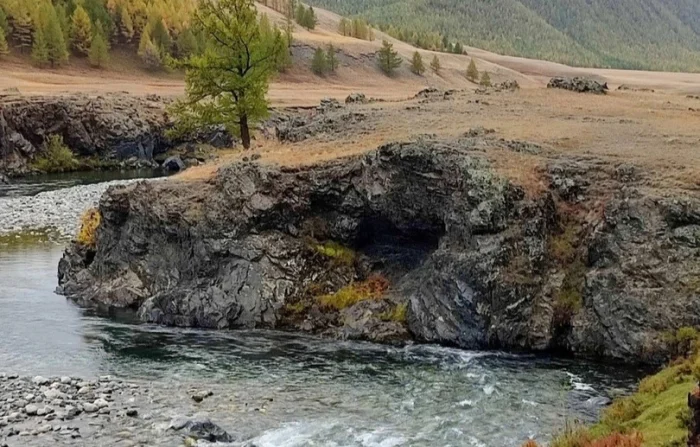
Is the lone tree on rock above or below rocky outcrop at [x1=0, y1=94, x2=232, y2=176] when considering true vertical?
above

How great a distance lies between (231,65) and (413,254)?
742 inches

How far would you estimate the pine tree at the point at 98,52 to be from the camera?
121 meters

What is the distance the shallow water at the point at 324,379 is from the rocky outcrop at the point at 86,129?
173 feet

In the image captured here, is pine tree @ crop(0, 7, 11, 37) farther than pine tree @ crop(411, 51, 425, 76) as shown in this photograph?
No

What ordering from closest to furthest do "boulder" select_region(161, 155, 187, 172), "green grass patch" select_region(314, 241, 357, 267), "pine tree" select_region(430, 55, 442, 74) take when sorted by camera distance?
"green grass patch" select_region(314, 241, 357, 267)
"boulder" select_region(161, 155, 187, 172)
"pine tree" select_region(430, 55, 442, 74)

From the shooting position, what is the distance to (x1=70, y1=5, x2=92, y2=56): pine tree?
12356cm

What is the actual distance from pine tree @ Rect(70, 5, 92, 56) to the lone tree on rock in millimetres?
84528

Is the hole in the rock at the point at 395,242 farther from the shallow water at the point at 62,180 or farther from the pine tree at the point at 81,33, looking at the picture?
the pine tree at the point at 81,33

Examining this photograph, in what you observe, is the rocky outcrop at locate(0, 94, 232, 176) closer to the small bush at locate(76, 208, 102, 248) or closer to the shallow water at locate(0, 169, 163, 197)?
the shallow water at locate(0, 169, 163, 197)

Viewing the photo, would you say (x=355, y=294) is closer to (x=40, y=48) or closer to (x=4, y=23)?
(x=40, y=48)

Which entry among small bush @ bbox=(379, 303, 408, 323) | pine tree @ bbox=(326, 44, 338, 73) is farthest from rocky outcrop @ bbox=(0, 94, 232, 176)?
small bush @ bbox=(379, 303, 408, 323)

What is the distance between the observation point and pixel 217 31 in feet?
145

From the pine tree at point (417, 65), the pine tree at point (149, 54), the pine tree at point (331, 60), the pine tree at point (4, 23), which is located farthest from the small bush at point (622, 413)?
the pine tree at point (417, 65)

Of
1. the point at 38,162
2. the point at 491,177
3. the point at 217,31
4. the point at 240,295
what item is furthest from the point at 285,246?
the point at 38,162
